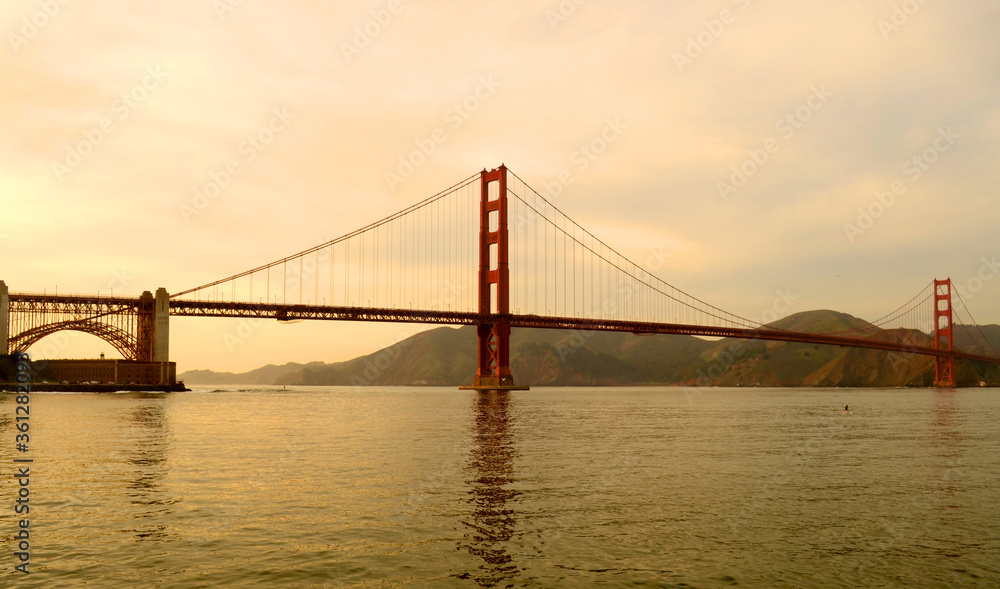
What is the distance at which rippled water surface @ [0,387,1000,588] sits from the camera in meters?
12.5

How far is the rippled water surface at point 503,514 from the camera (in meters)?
12.5

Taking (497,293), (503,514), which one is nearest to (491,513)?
(503,514)

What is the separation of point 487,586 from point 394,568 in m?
1.88

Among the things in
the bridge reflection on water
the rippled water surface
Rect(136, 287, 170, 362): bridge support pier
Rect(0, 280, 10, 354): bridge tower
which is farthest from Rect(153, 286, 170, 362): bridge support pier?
the bridge reflection on water

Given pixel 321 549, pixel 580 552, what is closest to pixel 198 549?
pixel 321 549

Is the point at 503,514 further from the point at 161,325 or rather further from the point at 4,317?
the point at 4,317

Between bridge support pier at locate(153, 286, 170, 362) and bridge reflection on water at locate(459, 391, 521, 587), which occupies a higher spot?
bridge support pier at locate(153, 286, 170, 362)

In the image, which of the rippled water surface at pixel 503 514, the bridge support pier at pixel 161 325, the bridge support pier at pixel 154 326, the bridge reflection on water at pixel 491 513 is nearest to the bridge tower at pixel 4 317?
the bridge support pier at pixel 154 326

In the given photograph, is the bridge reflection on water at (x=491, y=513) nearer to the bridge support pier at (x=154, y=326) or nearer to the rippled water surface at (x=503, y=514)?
the rippled water surface at (x=503, y=514)

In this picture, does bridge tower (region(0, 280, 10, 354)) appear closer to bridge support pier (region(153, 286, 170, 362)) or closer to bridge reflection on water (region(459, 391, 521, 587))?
bridge support pier (region(153, 286, 170, 362))

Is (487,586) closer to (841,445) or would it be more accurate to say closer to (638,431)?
(841,445)

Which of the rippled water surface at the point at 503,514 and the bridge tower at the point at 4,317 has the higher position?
the bridge tower at the point at 4,317

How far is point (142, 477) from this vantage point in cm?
2244

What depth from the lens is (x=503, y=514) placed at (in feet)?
56.2
